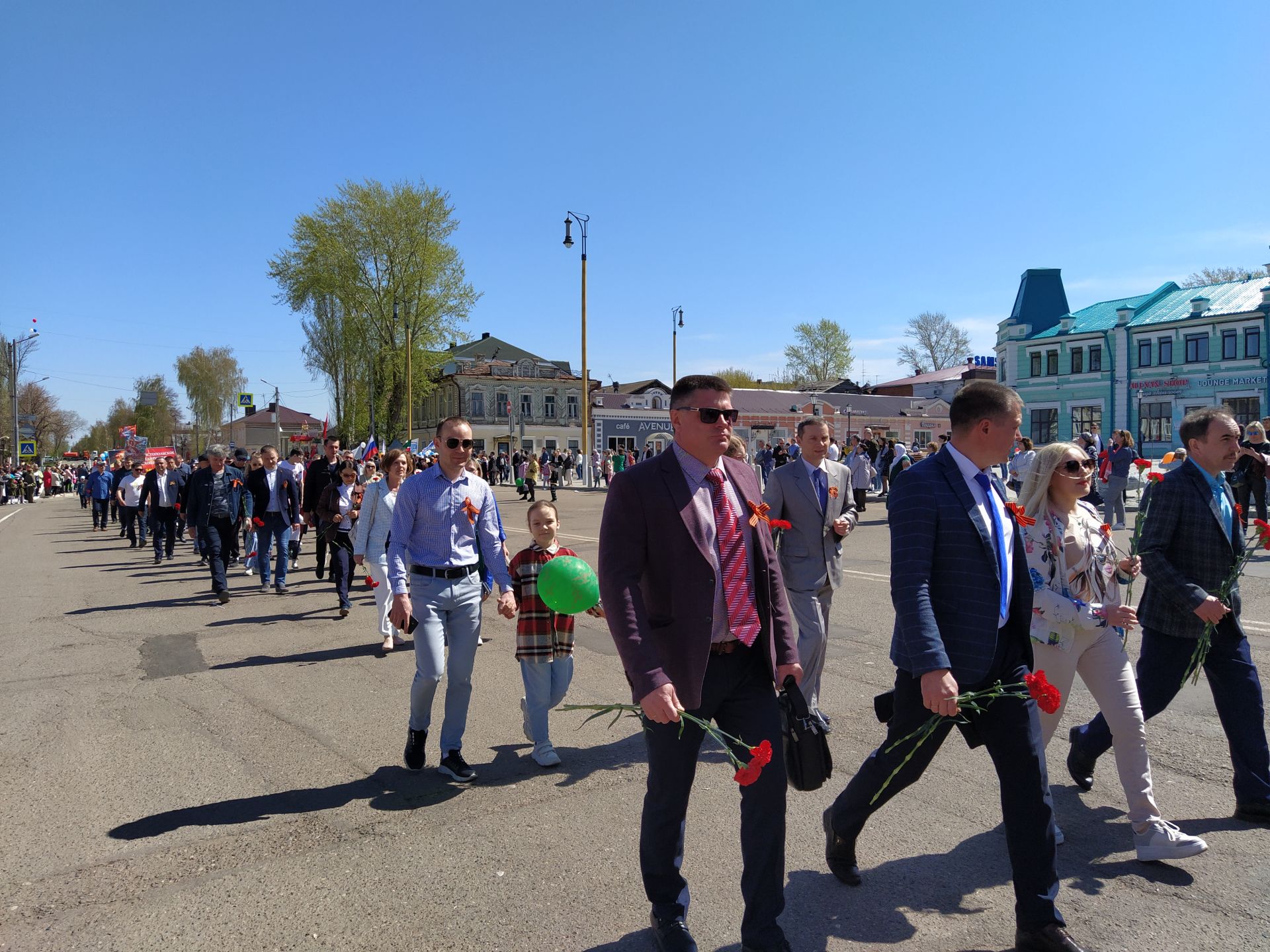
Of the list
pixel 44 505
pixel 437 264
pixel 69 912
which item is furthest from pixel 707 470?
pixel 44 505

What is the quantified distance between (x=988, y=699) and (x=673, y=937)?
136 cm

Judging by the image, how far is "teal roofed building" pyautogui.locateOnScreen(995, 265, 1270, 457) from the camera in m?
47.7

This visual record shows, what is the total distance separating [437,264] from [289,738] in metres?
45.1

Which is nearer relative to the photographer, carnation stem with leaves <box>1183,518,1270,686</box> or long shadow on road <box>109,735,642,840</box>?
carnation stem with leaves <box>1183,518,1270,686</box>

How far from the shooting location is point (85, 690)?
22.5 feet

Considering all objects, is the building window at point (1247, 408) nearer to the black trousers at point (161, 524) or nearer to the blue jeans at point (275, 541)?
the blue jeans at point (275, 541)

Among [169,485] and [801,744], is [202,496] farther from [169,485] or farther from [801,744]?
[801,744]

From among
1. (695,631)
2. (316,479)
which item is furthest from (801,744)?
(316,479)

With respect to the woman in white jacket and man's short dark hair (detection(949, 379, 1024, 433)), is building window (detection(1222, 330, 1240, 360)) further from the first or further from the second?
man's short dark hair (detection(949, 379, 1024, 433))

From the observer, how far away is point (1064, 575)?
3.79 meters

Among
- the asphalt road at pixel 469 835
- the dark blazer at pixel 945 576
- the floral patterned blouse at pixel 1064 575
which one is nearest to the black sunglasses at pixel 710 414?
the dark blazer at pixel 945 576

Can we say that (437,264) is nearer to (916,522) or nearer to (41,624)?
(41,624)

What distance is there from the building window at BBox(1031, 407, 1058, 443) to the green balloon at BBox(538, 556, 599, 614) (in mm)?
57889

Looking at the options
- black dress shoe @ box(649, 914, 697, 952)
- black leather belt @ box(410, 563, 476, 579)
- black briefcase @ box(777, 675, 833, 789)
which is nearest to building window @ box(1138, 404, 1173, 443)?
black leather belt @ box(410, 563, 476, 579)
